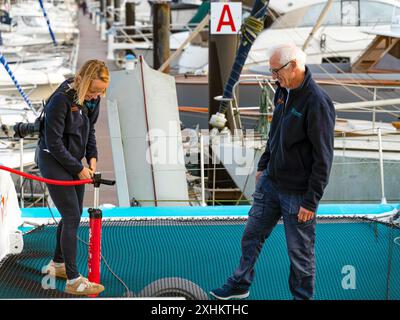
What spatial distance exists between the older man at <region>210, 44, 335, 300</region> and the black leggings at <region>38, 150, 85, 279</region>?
0.88 meters

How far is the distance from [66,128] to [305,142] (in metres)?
1.43

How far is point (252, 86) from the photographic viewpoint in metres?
15.4

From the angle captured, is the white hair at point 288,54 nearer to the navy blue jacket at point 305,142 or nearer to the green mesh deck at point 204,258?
the navy blue jacket at point 305,142

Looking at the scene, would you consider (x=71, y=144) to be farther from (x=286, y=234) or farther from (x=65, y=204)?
(x=286, y=234)

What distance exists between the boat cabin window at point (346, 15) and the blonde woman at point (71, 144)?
46.8 feet

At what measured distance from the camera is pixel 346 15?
18688 millimetres

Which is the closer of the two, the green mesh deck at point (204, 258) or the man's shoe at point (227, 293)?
the man's shoe at point (227, 293)

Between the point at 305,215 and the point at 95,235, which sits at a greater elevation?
the point at 305,215

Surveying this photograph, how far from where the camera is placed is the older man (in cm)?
423

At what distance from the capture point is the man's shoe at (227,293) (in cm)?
469

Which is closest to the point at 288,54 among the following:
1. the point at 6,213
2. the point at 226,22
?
the point at 6,213

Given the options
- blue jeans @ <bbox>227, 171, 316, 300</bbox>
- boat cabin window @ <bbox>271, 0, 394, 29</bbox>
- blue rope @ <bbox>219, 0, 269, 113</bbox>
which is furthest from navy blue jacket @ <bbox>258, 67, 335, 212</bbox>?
boat cabin window @ <bbox>271, 0, 394, 29</bbox>

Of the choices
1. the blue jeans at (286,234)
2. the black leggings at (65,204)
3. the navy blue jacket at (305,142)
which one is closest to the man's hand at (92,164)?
the black leggings at (65,204)
